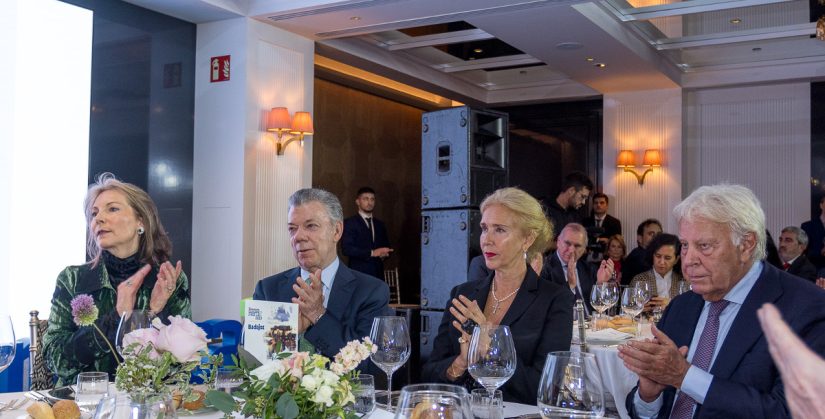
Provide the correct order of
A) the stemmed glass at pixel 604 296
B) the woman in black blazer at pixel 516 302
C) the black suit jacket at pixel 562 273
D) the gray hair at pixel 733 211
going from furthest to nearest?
1. the black suit jacket at pixel 562 273
2. the stemmed glass at pixel 604 296
3. the woman in black blazer at pixel 516 302
4. the gray hair at pixel 733 211

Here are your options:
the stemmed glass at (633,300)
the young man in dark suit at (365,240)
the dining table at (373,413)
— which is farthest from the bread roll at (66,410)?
the young man in dark suit at (365,240)

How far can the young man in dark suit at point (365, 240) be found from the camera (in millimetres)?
9516

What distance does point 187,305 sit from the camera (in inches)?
117

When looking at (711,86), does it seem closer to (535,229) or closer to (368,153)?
(368,153)

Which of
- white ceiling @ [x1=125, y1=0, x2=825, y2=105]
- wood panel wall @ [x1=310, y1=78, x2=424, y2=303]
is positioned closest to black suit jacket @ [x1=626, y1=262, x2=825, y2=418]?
white ceiling @ [x1=125, y1=0, x2=825, y2=105]

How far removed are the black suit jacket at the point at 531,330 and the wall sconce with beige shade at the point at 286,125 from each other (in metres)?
4.70

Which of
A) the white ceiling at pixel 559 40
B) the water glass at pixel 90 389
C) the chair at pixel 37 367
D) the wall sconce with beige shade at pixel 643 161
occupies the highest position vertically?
the white ceiling at pixel 559 40

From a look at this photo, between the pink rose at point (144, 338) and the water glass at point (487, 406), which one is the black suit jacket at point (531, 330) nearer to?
the water glass at point (487, 406)

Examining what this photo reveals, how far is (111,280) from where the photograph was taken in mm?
2916

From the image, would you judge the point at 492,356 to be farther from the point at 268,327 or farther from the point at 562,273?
the point at 562,273

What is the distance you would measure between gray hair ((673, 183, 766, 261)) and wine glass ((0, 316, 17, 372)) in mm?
1773

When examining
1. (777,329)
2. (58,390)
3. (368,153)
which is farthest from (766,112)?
(777,329)

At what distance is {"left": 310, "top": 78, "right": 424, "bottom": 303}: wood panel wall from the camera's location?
10.4m

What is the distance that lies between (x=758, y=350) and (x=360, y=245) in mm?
7792
